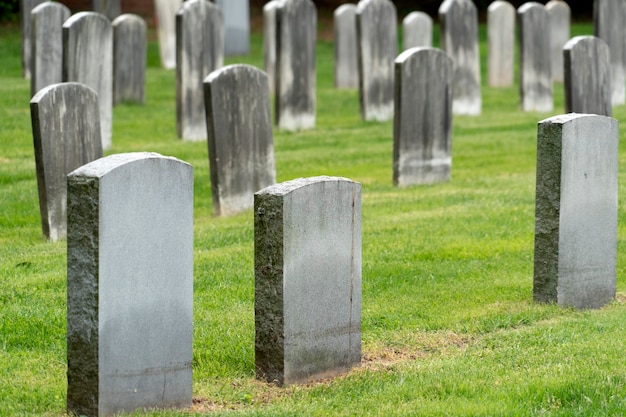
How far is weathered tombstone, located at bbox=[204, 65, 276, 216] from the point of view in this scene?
10148mm

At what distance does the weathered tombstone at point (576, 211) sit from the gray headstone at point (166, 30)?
15284 millimetres

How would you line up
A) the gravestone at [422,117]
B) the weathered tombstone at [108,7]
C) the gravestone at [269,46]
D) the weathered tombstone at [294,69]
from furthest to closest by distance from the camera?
the weathered tombstone at [108,7], the gravestone at [269,46], the weathered tombstone at [294,69], the gravestone at [422,117]

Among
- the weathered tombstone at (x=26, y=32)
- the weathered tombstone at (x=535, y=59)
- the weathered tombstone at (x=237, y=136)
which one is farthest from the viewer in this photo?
the weathered tombstone at (x=26, y=32)

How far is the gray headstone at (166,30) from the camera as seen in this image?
2172cm

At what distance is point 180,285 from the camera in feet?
16.9

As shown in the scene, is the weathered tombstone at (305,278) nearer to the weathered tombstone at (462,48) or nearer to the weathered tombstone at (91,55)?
the weathered tombstone at (91,55)

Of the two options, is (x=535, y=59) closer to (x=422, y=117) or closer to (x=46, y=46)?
(x=422, y=117)

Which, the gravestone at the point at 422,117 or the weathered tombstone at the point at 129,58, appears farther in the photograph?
the weathered tombstone at the point at 129,58

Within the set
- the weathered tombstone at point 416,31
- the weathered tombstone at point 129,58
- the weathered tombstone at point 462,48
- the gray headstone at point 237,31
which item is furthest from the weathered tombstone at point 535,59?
the gray headstone at point 237,31

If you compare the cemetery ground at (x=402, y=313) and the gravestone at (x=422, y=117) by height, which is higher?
the gravestone at (x=422, y=117)

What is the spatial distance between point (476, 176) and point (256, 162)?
279 centimetres

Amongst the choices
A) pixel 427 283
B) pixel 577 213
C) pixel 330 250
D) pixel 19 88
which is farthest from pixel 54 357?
pixel 19 88

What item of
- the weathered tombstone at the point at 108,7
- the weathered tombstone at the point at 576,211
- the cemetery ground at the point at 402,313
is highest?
the weathered tombstone at the point at 108,7

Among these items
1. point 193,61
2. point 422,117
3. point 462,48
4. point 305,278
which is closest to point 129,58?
point 193,61
